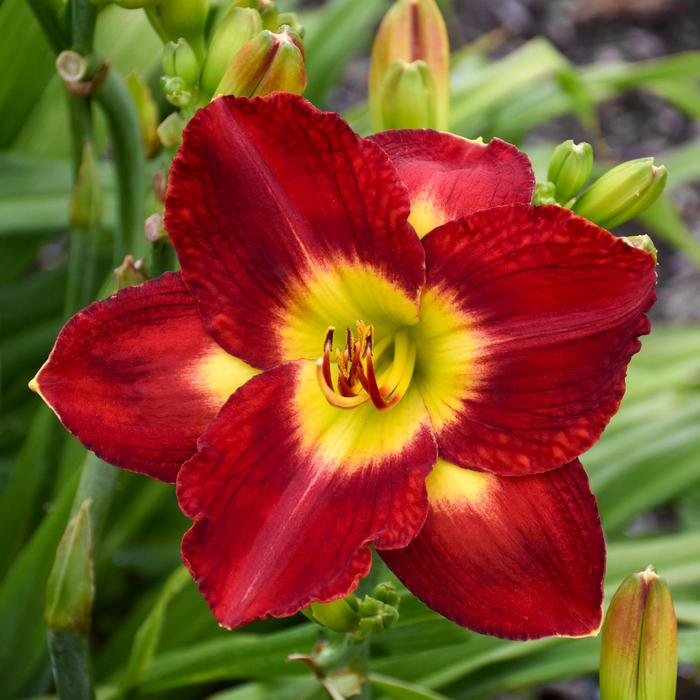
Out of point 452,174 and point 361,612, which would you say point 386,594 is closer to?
point 361,612

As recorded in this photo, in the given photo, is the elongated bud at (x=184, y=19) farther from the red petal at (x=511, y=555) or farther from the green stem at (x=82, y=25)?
the red petal at (x=511, y=555)

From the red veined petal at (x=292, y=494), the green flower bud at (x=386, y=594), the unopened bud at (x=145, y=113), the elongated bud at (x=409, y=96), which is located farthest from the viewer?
the unopened bud at (x=145, y=113)

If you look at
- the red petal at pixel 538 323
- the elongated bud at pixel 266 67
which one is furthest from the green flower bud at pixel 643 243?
the elongated bud at pixel 266 67

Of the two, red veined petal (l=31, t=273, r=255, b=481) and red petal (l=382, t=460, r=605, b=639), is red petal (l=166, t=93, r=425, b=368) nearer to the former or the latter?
red veined petal (l=31, t=273, r=255, b=481)

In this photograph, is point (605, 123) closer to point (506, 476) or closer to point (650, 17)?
point (650, 17)

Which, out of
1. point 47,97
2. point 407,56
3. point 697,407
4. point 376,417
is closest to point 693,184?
point 697,407

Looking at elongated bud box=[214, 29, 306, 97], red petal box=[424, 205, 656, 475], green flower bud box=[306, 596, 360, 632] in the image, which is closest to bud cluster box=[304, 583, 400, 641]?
green flower bud box=[306, 596, 360, 632]
